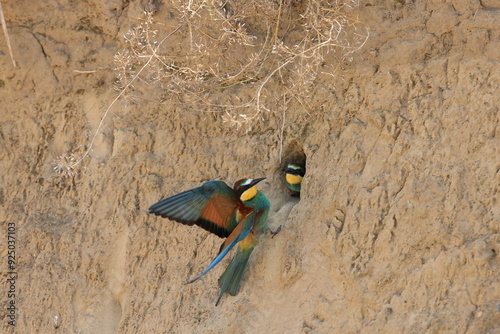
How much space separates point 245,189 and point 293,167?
35 centimetres

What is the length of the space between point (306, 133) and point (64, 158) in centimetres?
126

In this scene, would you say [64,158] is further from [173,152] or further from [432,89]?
[432,89]

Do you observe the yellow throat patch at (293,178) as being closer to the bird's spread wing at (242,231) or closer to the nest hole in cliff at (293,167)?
the nest hole in cliff at (293,167)

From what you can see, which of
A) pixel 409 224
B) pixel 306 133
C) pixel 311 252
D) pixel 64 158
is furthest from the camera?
pixel 64 158

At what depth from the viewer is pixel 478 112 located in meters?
2.91

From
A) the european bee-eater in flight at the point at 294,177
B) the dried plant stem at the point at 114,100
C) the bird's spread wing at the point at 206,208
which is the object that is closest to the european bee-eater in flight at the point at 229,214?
the bird's spread wing at the point at 206,208

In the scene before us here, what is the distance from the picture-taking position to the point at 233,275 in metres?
3.25

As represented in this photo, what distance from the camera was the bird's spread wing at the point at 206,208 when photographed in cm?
314

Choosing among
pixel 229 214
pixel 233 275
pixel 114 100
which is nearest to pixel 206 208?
pixel 229 214

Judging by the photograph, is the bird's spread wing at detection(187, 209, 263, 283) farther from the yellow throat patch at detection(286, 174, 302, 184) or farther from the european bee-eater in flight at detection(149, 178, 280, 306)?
the yellow throat patch at detection(286, 174, 302, 184)

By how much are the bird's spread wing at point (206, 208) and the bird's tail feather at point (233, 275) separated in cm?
13

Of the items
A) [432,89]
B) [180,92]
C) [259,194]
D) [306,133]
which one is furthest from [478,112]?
[180,92]

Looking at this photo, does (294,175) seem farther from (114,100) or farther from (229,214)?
(114,100)

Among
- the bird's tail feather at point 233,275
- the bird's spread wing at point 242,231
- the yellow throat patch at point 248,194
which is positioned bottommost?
the bird's tail feather at point 233,275
